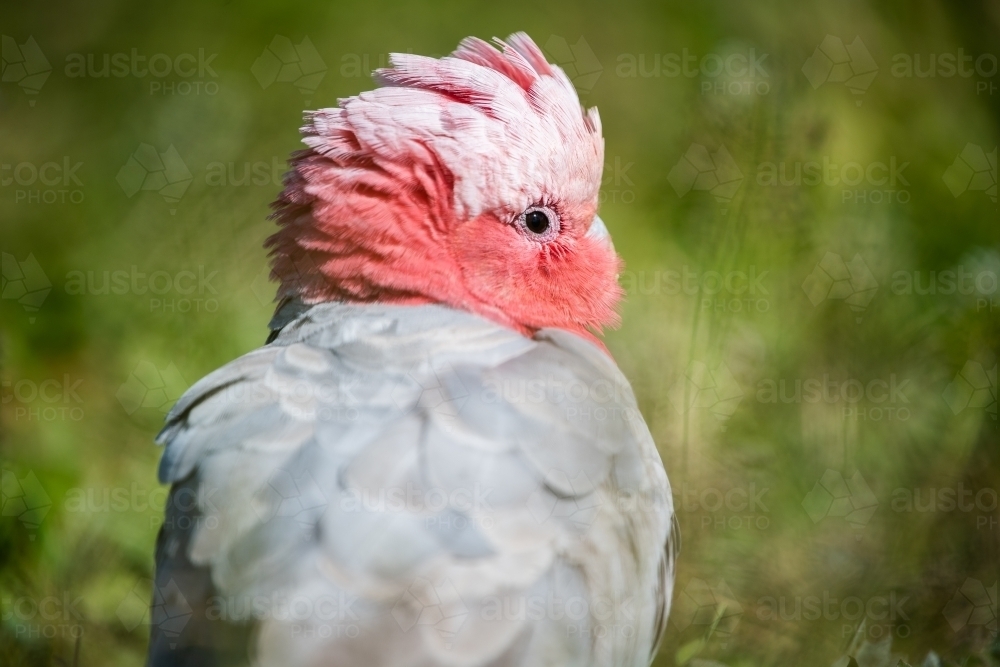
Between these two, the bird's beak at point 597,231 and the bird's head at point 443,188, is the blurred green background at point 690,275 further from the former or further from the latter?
the bird's head at point 443,188

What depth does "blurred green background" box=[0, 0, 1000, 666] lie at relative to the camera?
8.43 feet

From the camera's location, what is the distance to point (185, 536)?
170 centimetres

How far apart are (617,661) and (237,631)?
0.69 m

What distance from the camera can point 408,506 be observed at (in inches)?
61.6

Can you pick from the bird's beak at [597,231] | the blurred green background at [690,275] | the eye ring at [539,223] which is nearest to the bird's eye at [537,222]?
the eye ring at [539,223]

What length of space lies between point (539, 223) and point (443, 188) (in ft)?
0.82

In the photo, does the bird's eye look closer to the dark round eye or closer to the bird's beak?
the dark round eye

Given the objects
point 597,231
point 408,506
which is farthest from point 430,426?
point 597,231

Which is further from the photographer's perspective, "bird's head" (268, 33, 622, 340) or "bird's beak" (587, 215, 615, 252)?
"bird's beak" (587, 215, 615, 252)

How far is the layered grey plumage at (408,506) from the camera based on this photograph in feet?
4.91

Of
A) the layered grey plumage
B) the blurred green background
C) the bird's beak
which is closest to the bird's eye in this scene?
the bird's beak

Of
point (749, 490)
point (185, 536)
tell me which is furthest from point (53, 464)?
point (749, 490)

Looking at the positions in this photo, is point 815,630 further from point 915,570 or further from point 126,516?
point 126,516

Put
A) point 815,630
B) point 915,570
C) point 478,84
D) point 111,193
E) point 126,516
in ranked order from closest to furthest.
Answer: point 478,84 < point 815,630 < point 915,570 < point 126,516 < point 111,193
